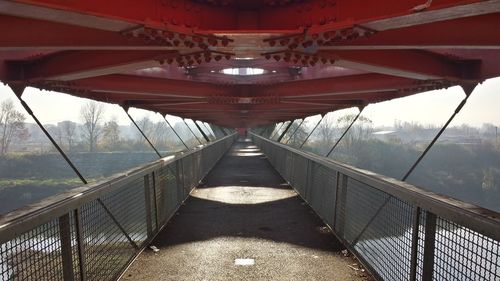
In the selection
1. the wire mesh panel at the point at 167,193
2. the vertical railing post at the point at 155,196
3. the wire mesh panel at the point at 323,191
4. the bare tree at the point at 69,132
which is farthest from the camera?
the bare tree at the point at 69,132

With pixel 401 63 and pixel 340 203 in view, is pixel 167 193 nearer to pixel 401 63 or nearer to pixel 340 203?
pixel 340 203

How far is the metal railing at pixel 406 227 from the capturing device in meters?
2.99

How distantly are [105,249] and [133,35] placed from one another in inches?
105

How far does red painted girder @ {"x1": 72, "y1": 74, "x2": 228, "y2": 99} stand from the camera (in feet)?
29.0

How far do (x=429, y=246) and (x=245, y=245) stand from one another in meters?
3.39

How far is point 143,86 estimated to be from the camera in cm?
943

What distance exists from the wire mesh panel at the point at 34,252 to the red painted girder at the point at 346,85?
7.43 m

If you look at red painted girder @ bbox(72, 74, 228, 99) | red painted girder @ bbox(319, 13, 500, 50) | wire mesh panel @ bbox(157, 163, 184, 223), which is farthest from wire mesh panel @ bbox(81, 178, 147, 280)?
red painted girder @ bbox(72, 74, 228, 99)

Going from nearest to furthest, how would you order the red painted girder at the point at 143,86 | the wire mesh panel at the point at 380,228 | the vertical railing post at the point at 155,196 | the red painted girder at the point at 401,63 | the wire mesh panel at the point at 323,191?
the wire mesh panel at the point at 380,228
the red painted girder at the point at 401,63
the vertical railing post at the point at 155,196
the wire mesh panel at the point at 323,191
the red painted girder at the point at 143,86

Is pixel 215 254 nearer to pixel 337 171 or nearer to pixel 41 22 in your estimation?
pixel 337 171

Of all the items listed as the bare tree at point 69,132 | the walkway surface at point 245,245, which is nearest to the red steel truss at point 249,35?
the walkway surface at point 245,245

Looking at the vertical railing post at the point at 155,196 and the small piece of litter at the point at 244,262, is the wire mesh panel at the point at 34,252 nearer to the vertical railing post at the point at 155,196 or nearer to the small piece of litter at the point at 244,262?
the small piece of litter at the point at 244,262

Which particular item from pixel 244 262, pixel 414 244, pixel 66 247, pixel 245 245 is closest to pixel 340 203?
pixel 245 245

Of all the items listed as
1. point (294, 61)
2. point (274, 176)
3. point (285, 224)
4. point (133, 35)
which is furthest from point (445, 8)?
point (274, 176)
